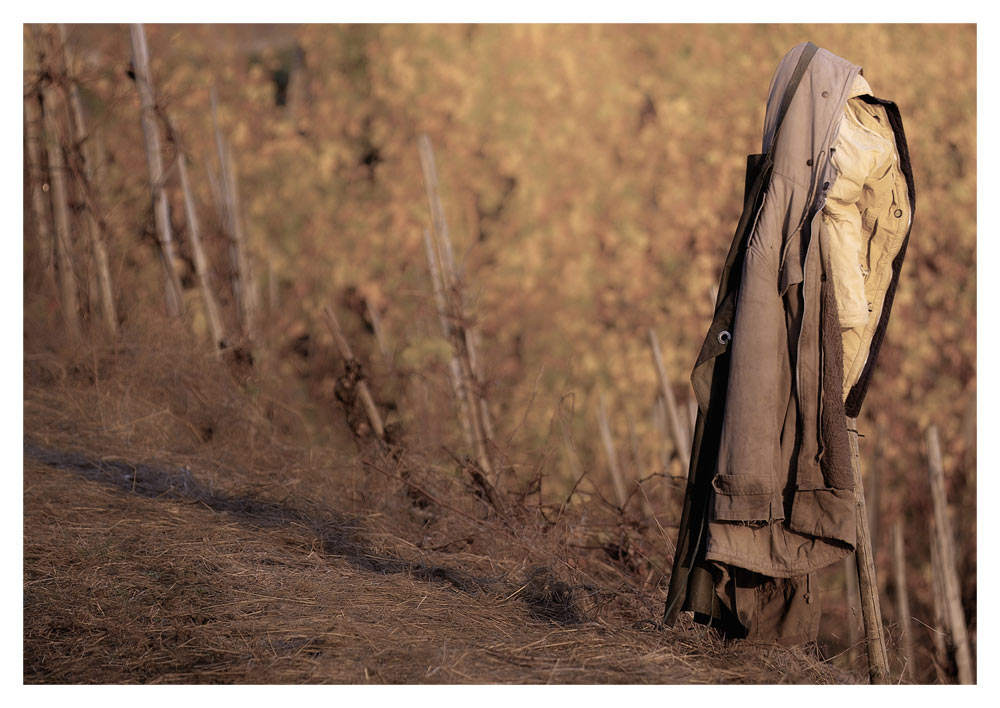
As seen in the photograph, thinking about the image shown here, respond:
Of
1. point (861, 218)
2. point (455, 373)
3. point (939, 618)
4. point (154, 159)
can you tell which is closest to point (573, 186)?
point (455, 373)

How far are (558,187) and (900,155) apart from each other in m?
8.29

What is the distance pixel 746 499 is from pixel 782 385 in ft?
1.14

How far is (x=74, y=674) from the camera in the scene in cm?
299

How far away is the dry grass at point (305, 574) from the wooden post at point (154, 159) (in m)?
1.13

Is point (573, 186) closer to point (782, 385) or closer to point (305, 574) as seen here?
point (305, 574)

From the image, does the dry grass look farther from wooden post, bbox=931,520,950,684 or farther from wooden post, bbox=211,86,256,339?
wooden post, bbox=931,520,950,684

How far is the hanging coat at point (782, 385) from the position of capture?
2.81 metres

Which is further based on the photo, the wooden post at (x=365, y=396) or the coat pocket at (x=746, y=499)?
the wooden post at (x=365, y=396)

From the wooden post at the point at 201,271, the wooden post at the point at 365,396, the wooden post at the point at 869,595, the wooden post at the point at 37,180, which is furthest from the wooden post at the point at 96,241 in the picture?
the wooden post at the point at 869,595

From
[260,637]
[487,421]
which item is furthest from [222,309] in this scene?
[260,637]

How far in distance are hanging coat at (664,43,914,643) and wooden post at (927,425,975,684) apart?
3420mm

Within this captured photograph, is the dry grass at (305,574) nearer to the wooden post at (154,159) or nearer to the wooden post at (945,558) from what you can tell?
the wooden post at (154,159)

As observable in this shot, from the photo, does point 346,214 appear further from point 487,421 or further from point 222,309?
point 487,421

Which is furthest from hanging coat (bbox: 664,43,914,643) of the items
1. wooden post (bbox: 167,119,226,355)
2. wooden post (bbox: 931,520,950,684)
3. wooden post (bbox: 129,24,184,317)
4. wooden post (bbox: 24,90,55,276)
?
wooden post (bbox: 24,90,55,276)
